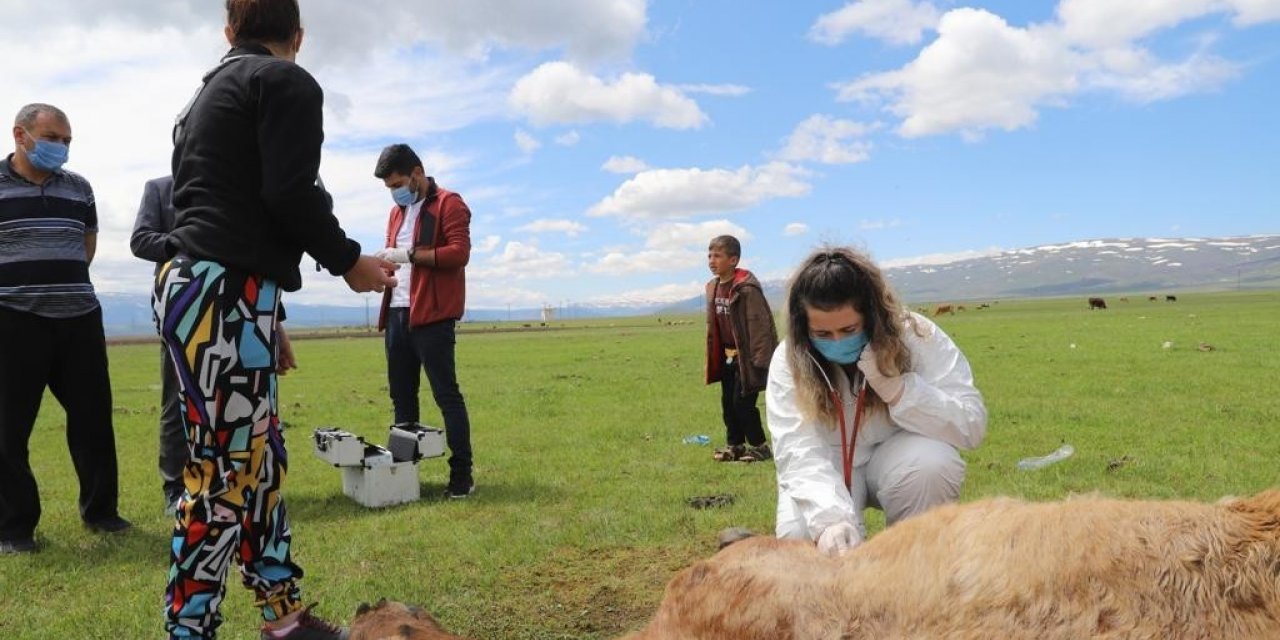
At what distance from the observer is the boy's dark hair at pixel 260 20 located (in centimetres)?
376

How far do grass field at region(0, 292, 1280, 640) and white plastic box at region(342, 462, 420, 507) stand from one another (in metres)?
0.16

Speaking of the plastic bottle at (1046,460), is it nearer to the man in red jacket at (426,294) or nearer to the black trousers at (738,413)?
the black trousers at (738,413)

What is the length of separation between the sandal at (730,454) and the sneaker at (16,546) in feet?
21.7

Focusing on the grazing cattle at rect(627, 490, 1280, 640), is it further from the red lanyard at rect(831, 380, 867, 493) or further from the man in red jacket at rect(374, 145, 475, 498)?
the man in red jacket at rect(374, 145, 475, 498)

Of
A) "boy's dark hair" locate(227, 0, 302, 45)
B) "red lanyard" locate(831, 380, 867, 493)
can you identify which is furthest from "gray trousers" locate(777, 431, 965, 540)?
"boy's dark hair" locate(227, 0, 302, 45)

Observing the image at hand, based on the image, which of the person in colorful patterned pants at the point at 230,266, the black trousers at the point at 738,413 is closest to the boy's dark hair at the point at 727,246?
the black trousers at the point at 738,413

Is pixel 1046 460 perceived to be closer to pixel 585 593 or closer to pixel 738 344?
pixel 738 344

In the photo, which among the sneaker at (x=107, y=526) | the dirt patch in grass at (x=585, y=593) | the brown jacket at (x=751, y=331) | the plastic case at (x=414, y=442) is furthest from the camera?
the brown jacket at (x=751, y=331)

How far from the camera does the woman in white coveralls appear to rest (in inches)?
156

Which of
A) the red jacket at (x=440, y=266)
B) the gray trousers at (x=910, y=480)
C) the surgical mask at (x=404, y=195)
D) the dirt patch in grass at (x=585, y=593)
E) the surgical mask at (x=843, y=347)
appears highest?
the surgical mask at (x=404, y=195)

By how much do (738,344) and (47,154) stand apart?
6.73 m

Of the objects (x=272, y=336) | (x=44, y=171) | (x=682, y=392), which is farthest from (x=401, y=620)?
(x=682, y=392)

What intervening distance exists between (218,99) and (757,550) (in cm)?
286

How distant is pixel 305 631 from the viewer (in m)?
3.98
